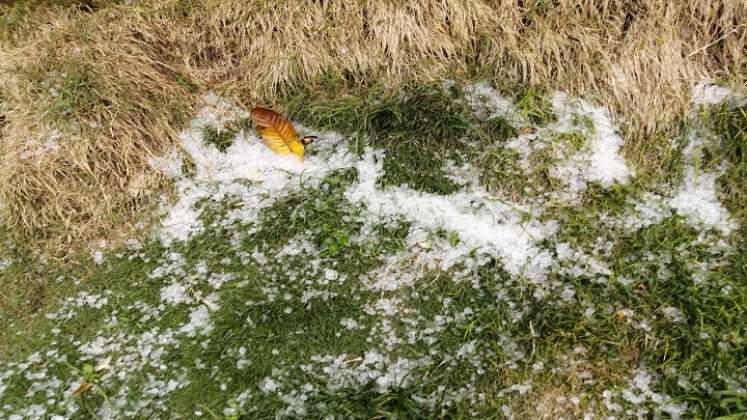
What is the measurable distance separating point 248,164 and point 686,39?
10.4 feet

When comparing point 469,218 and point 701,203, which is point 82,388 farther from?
point 701,203

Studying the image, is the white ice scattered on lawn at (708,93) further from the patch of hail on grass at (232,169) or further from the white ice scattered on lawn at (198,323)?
the white ice scattered on lawn at (198,323)

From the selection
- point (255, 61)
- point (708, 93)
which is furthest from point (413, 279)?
point (708, 93)

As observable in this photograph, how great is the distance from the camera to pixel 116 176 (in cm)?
383

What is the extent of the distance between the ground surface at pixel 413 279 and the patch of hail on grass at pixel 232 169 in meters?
0.01

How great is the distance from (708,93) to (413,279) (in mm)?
2342

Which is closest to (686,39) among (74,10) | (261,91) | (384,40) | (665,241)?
(665,241)

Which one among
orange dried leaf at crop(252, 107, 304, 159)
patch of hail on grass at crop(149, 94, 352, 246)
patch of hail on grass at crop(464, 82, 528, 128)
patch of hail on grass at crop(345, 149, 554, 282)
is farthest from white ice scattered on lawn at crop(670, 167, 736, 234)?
orange dried leaf at crop(252, 107, 304, 159)

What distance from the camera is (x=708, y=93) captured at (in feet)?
12.2

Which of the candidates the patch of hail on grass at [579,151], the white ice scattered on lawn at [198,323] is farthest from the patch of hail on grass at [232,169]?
the patch of hail on grass at [579,151]

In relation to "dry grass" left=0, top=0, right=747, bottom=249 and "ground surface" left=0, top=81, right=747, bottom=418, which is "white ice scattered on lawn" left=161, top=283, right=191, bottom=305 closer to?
"ground surface" left=0, top=81, right=747, bottom=418

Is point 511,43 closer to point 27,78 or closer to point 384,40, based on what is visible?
point 384,40

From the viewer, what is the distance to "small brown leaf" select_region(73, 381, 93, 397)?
2.98m

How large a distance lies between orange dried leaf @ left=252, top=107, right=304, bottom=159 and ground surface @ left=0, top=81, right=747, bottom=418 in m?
0.12
